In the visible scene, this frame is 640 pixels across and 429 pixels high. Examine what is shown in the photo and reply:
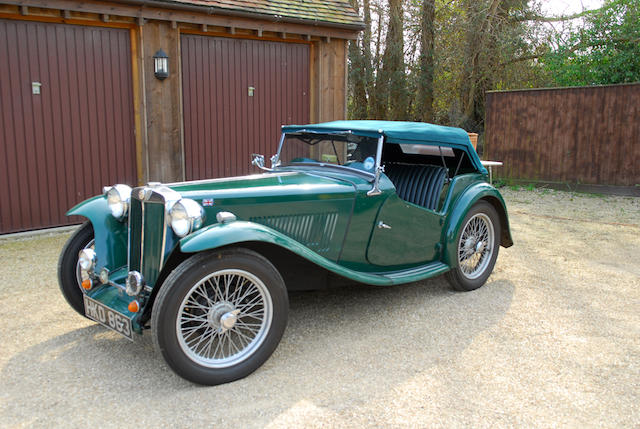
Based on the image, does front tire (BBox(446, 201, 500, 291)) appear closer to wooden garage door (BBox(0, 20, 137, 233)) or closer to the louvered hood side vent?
the louvered hood side vent

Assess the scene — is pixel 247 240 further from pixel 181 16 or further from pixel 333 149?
pixel 181 16

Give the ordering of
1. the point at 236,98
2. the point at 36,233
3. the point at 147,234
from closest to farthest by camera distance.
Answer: the point at 147,234
the point at 36,233
the point at 236,98

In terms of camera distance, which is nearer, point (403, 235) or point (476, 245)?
point (403, 235)

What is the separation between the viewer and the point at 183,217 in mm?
3211

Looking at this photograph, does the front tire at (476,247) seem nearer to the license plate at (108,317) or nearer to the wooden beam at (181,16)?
the license plate at (108,317)

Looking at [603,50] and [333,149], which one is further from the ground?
[603,50]

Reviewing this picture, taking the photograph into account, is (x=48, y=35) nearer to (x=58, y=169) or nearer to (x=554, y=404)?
(x=58, y=169)

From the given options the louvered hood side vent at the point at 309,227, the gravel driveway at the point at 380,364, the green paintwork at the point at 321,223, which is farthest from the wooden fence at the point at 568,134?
the louvered hood side vent at the point at 309,227

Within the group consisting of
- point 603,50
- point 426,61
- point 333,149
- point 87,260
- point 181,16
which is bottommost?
point 87,260

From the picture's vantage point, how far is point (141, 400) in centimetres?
301

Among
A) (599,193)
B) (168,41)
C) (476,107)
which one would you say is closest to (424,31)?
(476,107)

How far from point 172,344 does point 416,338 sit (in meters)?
1.75

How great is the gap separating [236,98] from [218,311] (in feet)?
19.0

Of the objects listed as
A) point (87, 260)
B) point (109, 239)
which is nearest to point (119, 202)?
point (109, 239)
